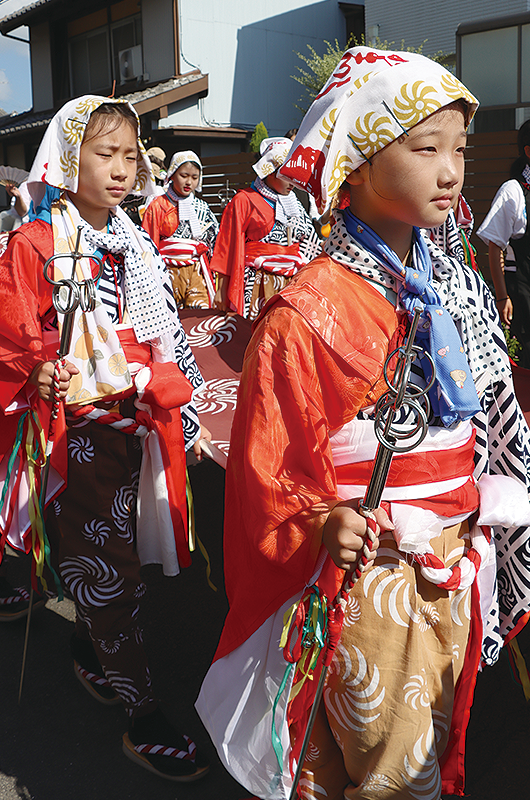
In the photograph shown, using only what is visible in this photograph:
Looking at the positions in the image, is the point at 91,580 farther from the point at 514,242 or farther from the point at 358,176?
the point at 514,242

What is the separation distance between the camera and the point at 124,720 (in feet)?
8.04

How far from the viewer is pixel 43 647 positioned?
2887 mm

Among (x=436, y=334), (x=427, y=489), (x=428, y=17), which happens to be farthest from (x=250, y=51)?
(x=427, y=489)

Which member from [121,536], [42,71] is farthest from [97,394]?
[42,71]

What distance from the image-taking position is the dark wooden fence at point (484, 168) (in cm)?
960

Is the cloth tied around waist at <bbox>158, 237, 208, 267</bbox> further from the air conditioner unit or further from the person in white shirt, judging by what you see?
the air conditioner unit

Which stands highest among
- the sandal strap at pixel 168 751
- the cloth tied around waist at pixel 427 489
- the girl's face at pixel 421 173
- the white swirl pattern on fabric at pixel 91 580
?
the girl's face at pixel 421 173

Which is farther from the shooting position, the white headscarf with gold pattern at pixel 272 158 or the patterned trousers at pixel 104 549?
the white headscarf with gold pattern at pixel 272 158

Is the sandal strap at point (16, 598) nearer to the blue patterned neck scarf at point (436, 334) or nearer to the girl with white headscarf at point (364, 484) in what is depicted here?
the girl with white headscarf at point (364, 484)

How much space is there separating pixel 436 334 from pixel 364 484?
33cm

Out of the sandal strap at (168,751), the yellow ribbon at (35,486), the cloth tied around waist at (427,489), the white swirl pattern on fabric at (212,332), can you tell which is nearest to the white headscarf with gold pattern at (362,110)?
the cloth tied around waist at (427,489)

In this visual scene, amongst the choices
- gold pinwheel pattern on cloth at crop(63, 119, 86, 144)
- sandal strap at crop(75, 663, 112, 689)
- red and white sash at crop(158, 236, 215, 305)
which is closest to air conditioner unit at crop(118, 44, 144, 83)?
red and white sash at crop(158, 236, 215, 305)

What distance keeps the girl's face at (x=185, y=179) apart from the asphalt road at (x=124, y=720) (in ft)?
16.7

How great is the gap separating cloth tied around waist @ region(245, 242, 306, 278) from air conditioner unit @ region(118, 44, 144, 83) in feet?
43.8
